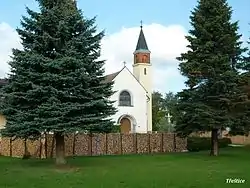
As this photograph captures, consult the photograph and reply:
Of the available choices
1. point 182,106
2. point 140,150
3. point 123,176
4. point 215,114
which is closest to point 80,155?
point 140,150

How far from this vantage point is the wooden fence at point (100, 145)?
32344 mm

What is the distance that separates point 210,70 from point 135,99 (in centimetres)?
2973

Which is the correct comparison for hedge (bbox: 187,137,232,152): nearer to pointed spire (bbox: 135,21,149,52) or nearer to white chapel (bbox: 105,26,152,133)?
white chapel (bbox: 105,26,152,133)

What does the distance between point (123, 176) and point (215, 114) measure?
44.8 ft

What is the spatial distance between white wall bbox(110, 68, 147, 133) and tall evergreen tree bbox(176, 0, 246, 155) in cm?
2653

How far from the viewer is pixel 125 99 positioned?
193ft

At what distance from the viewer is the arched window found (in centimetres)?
5856

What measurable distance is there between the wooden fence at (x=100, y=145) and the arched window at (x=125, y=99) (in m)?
19.7

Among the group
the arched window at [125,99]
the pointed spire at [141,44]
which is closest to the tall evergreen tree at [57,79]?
the arched window at [125,99]

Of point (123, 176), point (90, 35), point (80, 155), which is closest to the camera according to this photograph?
point (123, 176)

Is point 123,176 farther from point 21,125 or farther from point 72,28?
point 72,28

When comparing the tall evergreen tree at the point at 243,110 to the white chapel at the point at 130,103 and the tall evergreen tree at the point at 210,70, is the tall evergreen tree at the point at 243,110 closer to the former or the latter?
the tall evergreen tree at the point at 210,70

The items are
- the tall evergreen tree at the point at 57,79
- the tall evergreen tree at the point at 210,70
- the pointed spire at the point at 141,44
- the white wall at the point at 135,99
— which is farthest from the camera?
the pointed spire at the point at 141,44

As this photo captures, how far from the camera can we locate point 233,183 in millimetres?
14609
